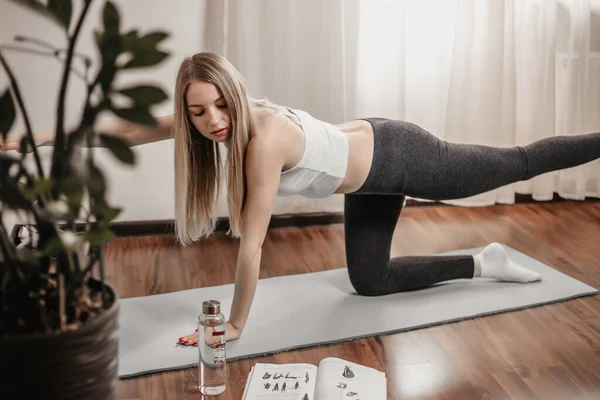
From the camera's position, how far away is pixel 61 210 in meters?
0.93

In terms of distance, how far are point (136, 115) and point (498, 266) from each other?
2.09 m

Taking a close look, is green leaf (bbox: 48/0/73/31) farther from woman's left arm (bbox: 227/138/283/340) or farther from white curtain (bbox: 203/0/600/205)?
white curtain (bbox: 203/0/600/205)

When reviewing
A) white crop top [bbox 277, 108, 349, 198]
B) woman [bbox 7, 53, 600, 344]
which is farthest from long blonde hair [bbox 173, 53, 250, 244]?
white crop top [bbox 277, 108, 349, 198]

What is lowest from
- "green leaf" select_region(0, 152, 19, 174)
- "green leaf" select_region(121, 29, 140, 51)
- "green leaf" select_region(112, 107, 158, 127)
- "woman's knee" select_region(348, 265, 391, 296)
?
"woman's knee" select_region(348, 265, 391, 296)

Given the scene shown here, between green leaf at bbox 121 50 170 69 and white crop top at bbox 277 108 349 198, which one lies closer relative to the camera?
green leaf at bbox 121 50 170 69

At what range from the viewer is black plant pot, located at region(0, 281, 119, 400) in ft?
3.37

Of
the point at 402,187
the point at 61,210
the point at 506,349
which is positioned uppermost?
the point at 61,210

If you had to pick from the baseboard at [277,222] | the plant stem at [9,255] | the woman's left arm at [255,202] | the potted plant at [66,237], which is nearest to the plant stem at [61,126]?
the potted plant at [66,237]

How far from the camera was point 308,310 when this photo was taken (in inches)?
102

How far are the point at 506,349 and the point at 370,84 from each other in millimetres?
1520

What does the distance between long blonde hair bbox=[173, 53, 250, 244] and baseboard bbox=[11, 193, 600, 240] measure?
100cm

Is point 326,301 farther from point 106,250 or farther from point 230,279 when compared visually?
point 106,250

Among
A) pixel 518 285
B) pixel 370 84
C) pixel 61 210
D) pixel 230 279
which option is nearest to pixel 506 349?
pixel 518 285

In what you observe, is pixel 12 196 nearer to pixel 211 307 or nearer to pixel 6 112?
pixel 6 112
